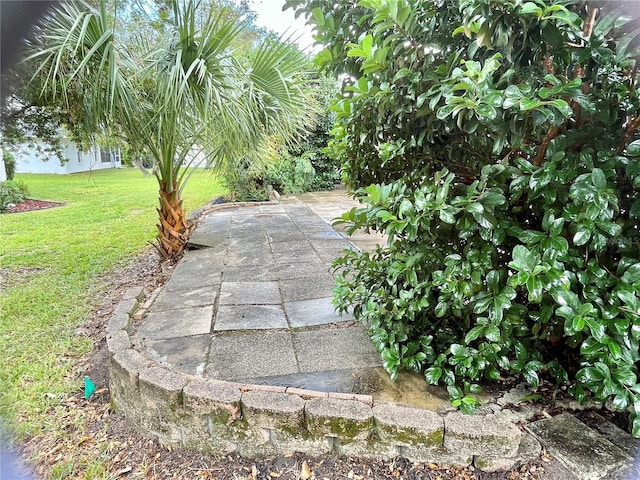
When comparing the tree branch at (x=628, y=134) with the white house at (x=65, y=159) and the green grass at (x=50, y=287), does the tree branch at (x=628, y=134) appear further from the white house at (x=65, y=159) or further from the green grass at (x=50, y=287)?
the white house at (x=65, y=159)

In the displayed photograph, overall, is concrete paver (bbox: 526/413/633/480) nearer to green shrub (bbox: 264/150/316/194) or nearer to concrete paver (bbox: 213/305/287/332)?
concrete paver (bbox: 213/305/287/332)

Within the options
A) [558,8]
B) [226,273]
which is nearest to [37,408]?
[226,273]

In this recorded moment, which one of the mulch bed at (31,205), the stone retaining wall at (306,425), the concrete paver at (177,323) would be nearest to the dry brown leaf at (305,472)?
the stone retaining wall at (306,425)

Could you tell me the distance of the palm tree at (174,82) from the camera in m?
2.51

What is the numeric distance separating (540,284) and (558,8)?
81 centimetres

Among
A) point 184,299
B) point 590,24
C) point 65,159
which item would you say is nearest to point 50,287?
point 65,159

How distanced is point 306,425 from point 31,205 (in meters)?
9.56

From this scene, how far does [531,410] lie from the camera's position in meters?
1.58

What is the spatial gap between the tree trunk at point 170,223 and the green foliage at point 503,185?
2.91 meters

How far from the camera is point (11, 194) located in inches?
296

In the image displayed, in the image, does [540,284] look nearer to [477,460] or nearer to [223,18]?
[477,460]

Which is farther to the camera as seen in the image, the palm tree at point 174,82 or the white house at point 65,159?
the white house at point 65,159

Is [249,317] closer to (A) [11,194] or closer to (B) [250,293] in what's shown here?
(B) [250,293]

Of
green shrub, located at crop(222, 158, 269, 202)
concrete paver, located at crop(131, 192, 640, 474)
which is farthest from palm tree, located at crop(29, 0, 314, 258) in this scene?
green shrub, located at crop(222, 158, 269, 202)
